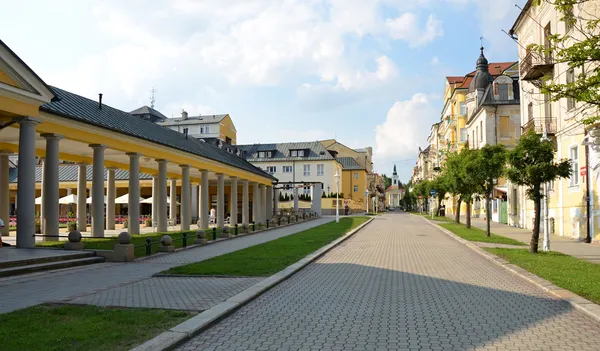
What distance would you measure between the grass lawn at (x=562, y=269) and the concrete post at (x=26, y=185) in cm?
1464

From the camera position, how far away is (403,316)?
25.4 ft

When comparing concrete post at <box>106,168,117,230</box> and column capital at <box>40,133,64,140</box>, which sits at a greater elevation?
column capital at <box>40,133,64,140</box>

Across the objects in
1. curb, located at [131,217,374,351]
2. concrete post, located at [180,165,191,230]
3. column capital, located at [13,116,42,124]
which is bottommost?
curb, located at [131,217,374,351]

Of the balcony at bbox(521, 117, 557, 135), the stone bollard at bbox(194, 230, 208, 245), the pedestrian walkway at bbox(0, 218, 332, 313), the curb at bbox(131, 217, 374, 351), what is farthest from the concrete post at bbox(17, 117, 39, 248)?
the balcony at bbox(521, 117, 557, 135)

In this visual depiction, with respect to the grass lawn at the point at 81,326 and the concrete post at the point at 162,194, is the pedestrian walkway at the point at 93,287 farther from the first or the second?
the concrete post at the point at 162,194

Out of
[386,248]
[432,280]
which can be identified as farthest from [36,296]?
[386,248]

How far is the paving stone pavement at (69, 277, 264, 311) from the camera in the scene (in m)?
8.50

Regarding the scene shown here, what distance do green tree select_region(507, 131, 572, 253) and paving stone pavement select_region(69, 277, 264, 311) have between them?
9.87 meters

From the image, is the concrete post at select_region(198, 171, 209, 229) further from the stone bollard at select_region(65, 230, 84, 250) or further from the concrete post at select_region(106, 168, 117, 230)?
the stone bollard at select_region(65, 230, 84, 250)

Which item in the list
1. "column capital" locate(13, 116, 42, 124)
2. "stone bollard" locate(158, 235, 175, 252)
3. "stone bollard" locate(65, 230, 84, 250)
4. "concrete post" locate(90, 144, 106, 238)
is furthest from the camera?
"concrete post" locate(90, 144, 106, 238)

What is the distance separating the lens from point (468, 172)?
2445cm

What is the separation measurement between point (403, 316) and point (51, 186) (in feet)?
49.9

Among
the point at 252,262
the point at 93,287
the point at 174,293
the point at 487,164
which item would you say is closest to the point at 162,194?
the point at 252,262

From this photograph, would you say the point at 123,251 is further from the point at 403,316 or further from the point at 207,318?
the point at 403,316
